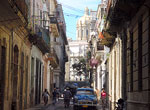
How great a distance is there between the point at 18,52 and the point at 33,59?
7.39 m

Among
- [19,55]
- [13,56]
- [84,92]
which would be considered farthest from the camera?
[84,92]

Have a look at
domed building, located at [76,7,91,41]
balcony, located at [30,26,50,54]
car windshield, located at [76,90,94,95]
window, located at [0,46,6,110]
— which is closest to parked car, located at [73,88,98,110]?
car windshield, located at [76,90,94,95]

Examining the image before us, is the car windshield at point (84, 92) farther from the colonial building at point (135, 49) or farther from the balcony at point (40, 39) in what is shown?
the colonial building at point (135, 49)

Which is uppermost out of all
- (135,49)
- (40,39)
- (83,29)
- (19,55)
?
(83,29)

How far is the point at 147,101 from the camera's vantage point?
1305 centimetres

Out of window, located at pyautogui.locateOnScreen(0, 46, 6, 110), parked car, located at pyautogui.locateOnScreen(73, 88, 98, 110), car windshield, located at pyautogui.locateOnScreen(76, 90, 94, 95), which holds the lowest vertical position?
parked car, located at pyautogui.locateOnScreen(73, 88, 98, 110)

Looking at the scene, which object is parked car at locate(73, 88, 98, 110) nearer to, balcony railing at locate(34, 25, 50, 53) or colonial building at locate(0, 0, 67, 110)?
colonial building at locate(0, 0, 67, 110)

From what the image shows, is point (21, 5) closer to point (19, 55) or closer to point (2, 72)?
point (2, 72)

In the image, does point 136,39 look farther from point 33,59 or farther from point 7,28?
point 33,59

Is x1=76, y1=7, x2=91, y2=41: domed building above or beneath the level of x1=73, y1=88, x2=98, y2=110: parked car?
above

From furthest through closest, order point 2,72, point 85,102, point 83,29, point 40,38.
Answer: point 83,29, point 40,38, point 85,102, point 2,72

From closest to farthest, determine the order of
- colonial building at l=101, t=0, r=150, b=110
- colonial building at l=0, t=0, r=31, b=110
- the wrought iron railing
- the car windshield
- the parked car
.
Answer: colonial building at l=101, t=0, r=150, b=110 < colonial building at l=0, t=0, r=31, b=110 < the wrought iron railing < the parked car < the car windshield

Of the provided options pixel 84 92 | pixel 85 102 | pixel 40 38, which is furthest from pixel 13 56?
pixel 40 38

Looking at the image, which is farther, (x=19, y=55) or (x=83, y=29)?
(x=83, y=29)
